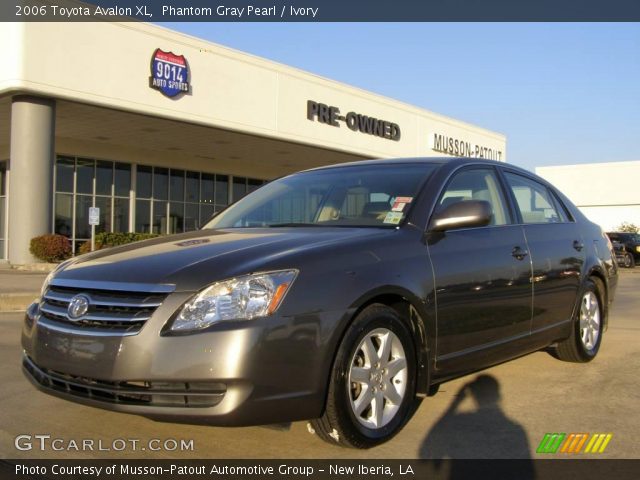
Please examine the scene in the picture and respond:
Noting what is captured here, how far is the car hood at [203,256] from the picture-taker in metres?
3.26

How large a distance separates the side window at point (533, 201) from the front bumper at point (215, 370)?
2.57m

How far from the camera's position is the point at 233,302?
316cm

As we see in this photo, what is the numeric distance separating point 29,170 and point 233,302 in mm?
17383

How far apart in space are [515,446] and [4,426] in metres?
2.97

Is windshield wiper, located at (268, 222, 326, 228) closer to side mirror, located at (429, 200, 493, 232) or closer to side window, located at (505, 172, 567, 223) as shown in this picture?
side mirror, located at (429, 200, 493, 232)

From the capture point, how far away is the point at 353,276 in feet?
11.5

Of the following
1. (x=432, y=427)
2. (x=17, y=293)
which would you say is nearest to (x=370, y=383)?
(x=432, y=427)

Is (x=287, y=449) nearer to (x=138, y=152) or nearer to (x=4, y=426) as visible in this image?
(x=4, y=426)

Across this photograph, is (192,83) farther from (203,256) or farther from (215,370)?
(215,370)

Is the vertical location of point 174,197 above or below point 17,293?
above

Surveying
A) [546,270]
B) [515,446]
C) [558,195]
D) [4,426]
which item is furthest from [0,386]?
[558,195]

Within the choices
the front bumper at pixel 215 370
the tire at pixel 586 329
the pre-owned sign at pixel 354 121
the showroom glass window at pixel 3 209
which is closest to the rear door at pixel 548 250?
the tire at pixel 586 329

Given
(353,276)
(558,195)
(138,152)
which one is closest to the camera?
(353,276)

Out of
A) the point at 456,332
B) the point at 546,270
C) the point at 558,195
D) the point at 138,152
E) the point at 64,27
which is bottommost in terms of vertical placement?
the point at 456,332
